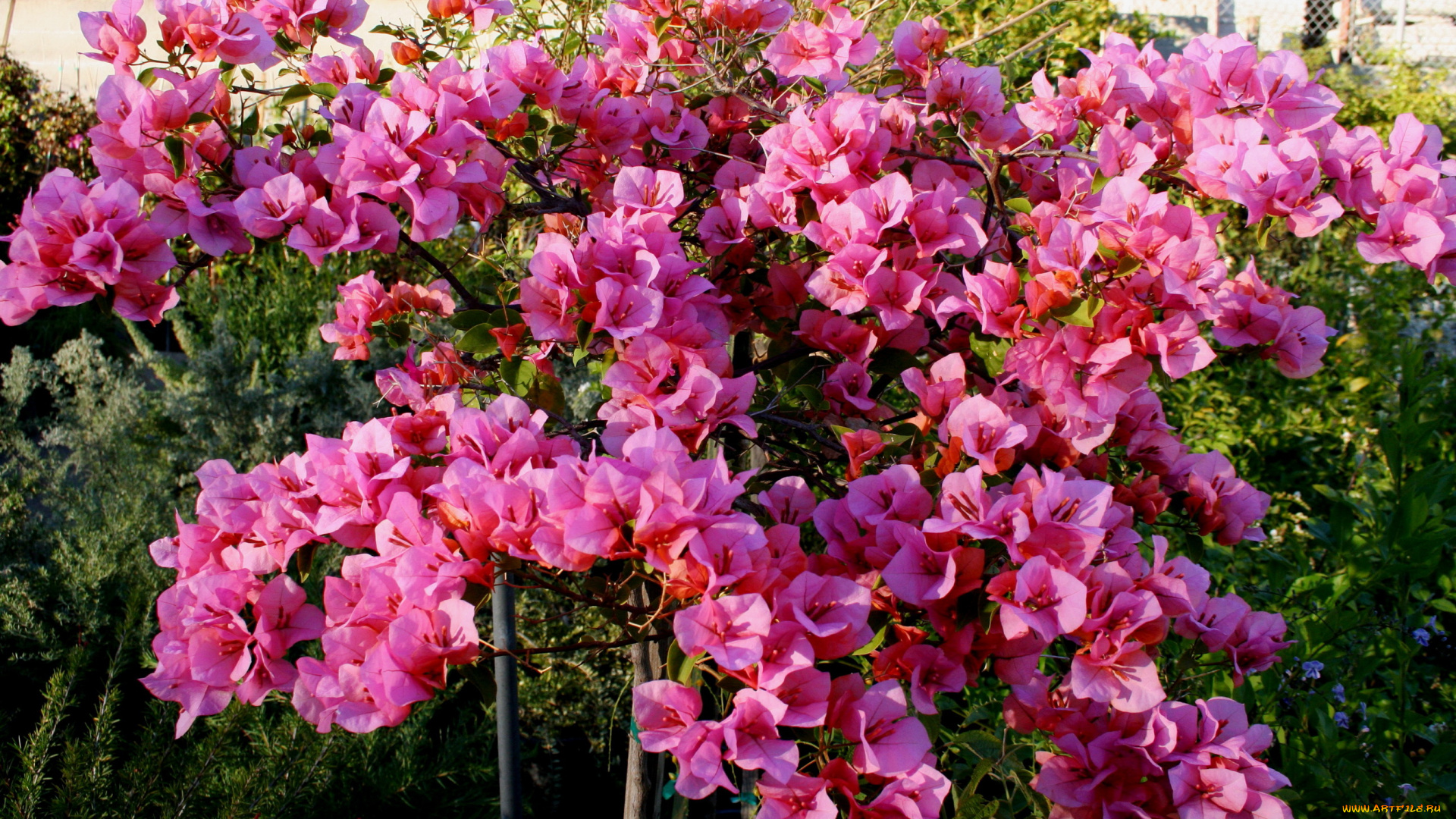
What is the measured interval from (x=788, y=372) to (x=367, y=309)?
651 millimetres

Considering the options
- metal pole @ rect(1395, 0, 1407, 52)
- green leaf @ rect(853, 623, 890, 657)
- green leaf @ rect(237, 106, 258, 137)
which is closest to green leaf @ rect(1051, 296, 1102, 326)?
green leaf @ rect(853, 623, 890, 657)

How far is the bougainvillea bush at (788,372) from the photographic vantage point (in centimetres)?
81

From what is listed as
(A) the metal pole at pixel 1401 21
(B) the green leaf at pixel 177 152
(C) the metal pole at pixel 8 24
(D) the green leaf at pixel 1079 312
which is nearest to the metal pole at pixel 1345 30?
(A) the metal pole at pixel 1401 21

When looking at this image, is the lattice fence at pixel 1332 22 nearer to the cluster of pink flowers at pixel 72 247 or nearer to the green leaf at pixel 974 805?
the green leaf at pixel 974 805

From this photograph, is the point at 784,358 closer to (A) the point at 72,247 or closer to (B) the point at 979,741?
(B) the point at 979,741

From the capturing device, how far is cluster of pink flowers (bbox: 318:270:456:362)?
146 cm

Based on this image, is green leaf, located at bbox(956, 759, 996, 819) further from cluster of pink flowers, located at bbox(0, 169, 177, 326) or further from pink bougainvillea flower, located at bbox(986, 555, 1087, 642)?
cluster of pink flowers, located at bbox(0, 169, 177, 326)

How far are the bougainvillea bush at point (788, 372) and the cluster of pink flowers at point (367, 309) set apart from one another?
20 cm

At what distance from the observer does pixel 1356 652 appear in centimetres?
174

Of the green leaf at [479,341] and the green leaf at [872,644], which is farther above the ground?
the green leaf at [479,341]

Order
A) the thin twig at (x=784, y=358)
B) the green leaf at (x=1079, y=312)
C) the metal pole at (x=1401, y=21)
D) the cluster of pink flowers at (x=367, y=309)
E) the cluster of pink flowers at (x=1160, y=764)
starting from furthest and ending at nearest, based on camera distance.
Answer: the metal pole at (x=1401, y=21)
the cluster of pink flowers at (x=367, y=309)
the thin twig at (x=784, y=358)
the green leaf at (x=1079, y=312)
the cluster of pink flowers at (x=1160, y=764)

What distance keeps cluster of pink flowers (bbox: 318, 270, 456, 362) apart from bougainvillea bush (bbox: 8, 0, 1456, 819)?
202 millimetres

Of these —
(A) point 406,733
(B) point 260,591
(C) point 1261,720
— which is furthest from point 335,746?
(C) point 1261,720

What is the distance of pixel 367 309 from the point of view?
1.45 meters
